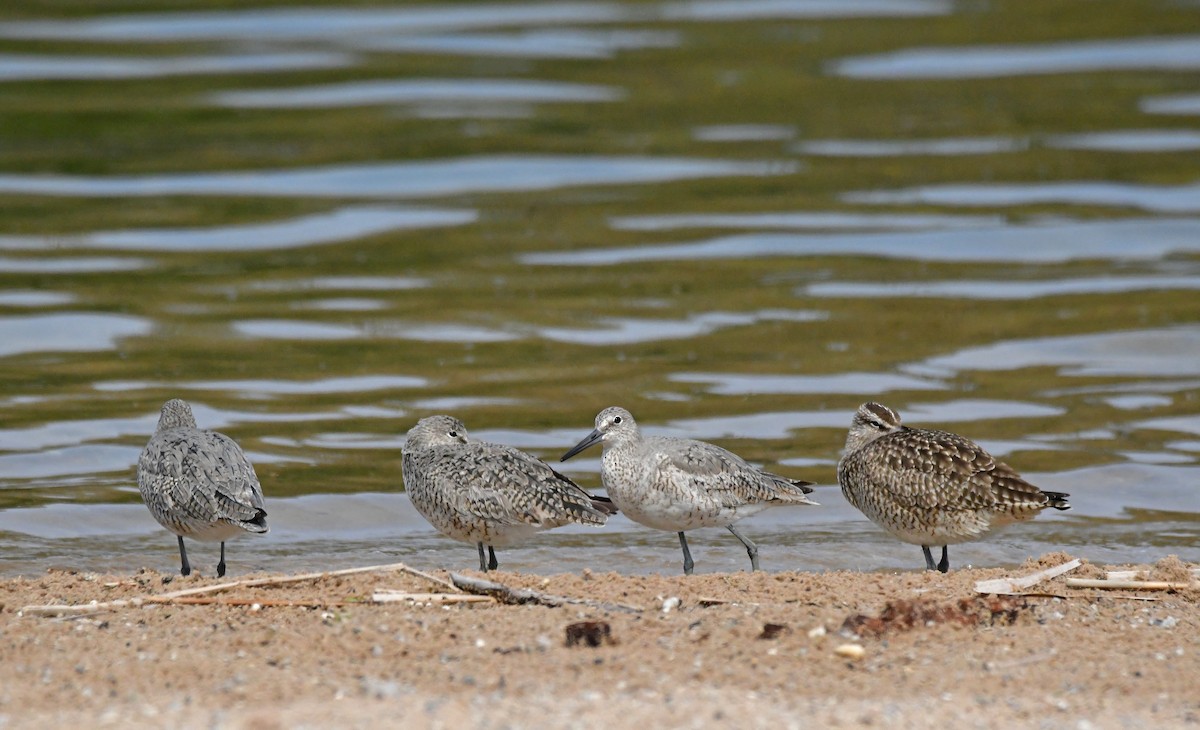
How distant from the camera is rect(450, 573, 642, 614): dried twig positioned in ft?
24.3

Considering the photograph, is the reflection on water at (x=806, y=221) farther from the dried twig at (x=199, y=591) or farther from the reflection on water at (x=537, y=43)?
the dried twig at (x=199, y=591)

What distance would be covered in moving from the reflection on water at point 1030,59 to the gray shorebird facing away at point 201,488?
17.9 metres

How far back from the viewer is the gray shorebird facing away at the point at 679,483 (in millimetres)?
9023

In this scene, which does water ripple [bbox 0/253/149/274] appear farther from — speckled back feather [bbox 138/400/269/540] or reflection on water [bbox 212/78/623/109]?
speckled back feather [bbox 138/400/269/540]

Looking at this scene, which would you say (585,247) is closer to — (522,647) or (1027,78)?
(1027,78)

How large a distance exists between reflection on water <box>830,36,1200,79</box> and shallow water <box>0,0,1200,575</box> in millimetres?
104

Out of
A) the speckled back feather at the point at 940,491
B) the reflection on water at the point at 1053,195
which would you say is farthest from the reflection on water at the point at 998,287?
the speckled back feather at the point at 940,491

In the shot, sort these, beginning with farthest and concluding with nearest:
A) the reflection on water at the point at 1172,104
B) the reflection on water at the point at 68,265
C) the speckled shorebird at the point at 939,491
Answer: the reflection on water at the point at 1172,104 → the reflection on water at the point at 68,265 → the speckled shorebird at the point at 939,491

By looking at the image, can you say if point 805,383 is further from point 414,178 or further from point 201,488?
point 414,178

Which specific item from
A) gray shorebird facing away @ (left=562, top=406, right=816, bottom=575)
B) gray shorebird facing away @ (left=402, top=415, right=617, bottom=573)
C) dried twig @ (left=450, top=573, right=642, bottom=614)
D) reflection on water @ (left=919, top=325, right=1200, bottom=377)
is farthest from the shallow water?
dried twig @ (left=450, top=573, right=642, bottom=614)

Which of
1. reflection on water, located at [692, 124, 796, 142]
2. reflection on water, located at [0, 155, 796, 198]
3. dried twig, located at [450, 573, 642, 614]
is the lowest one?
dried twig, located at [450, 573, 642, 614]

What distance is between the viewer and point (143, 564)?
10.0 metres

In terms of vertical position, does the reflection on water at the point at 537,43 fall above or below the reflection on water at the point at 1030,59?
above

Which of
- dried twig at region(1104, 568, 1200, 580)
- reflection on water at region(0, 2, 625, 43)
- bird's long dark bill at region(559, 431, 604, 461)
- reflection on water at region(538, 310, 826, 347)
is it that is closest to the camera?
dried twig at region(1104, 568, 1200, 580)
